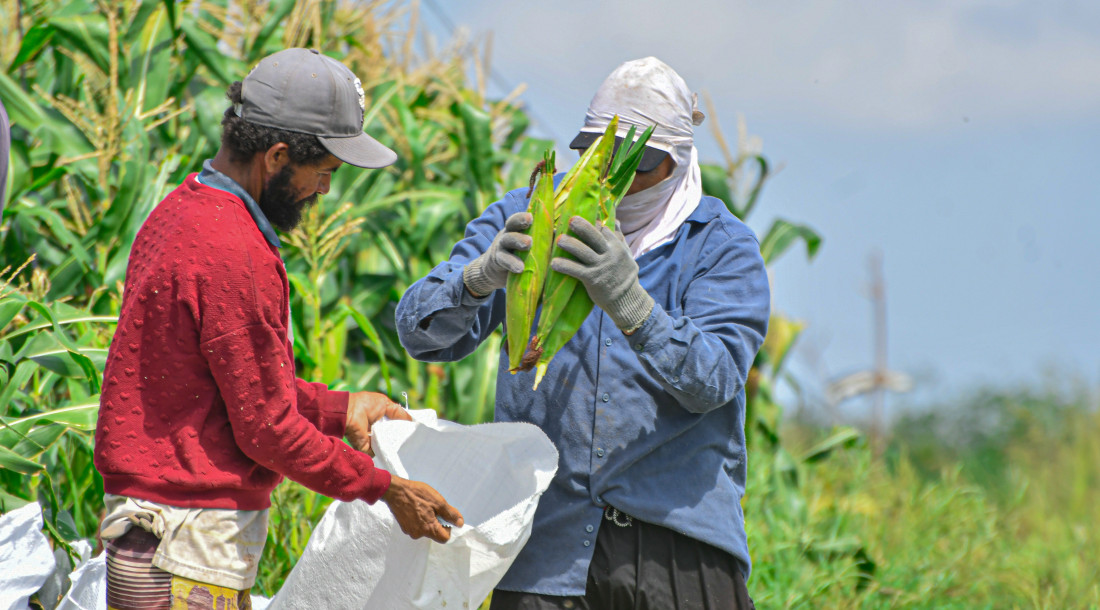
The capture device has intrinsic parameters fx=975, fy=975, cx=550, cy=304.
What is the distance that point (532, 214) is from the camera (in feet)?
6.06

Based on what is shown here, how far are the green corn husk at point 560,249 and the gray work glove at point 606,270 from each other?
0.15ft

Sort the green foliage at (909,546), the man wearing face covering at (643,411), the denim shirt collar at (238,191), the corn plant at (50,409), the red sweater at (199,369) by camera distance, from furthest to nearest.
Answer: the green foliage at (909,546) → the corn plant at (50,409) → the man wearing face covering at (643,411) → the denim shirt collar at (238,191) → the red sweater at (199,369)

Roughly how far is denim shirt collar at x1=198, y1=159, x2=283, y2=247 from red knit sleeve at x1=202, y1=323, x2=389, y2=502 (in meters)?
0.20

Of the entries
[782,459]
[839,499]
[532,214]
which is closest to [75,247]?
[532,214]

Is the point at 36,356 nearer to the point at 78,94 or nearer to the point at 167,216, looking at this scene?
the point at 167,216

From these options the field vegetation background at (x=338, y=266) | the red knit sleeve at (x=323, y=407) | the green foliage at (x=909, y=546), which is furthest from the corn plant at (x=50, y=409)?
the green foliage at (x=909, y=546)

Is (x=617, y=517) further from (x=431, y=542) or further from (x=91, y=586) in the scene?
(x=91, y=586)

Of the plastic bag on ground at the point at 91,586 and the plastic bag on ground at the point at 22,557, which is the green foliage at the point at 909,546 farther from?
the plastic bag on ground at the point at 22,557

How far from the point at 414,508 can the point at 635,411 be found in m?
0.48

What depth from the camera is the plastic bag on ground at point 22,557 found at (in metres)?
2.13

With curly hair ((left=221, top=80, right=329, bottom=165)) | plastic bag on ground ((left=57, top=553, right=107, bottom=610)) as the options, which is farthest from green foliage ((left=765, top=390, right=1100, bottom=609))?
curly hair ((left=221, top=80, right=329, bottom=165))

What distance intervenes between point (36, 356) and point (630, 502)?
173 cm

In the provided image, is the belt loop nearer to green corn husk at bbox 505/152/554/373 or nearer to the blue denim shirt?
the blue denim shirt

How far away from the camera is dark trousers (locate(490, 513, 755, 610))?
198 cm
